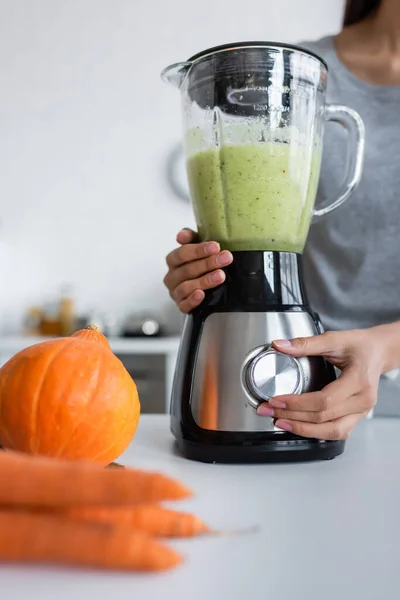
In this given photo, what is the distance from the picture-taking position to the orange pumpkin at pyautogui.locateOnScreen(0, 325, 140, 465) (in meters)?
0.46

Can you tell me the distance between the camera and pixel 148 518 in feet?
1.23

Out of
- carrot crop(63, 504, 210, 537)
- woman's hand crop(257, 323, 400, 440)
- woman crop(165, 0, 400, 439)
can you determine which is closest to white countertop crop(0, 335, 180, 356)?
woman crop(165, 0, 400, 439)

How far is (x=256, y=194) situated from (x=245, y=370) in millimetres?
188

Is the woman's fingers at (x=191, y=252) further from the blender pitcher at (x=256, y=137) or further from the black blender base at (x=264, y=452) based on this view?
the black blender base at (x=264, y=452)

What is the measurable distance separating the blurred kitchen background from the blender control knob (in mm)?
2096

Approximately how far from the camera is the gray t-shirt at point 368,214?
1.03m

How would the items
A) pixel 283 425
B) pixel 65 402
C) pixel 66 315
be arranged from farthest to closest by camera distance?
1. pixel 66 315
2. pixel 283 425
3. pixel 65 402

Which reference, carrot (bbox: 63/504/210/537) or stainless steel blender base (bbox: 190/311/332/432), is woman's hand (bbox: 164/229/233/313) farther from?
carrot (bbox: 63/504/210/537)

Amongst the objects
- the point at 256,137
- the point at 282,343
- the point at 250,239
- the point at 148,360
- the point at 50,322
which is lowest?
the point at 148,360

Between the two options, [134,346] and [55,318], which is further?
[55,318]

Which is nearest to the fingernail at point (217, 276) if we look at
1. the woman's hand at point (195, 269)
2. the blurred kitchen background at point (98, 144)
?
the woman's hand at point (195, 269)

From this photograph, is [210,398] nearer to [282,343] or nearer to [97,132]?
[282,343]

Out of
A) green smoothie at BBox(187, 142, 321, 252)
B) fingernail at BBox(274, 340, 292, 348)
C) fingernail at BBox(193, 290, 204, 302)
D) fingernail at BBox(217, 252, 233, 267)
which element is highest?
green smoothie at BBox(187, 142, 321, 252)

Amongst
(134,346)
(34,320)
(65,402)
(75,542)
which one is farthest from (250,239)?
(34,320)
